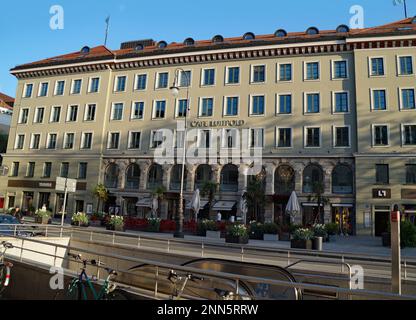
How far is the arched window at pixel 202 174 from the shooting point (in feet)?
125

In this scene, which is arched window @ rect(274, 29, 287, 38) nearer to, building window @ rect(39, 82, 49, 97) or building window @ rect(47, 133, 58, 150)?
building window @ rect(47, 133, 58, 150)

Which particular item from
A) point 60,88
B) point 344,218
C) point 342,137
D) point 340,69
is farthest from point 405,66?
point 60,88

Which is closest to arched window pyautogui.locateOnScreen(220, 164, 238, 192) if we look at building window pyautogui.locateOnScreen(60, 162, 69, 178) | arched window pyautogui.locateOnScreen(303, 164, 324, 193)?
arched window pyautogui.locateOnScreen(303, 164, 324, 193)

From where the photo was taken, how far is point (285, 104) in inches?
1439

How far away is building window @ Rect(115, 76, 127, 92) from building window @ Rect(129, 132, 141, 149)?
20.9 feet

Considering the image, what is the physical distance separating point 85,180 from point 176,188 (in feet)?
41.1

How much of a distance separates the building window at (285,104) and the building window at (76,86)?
27273 mm

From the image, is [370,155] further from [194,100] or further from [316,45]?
[194,100]

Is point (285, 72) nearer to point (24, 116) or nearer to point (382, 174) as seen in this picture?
point (382, 174)

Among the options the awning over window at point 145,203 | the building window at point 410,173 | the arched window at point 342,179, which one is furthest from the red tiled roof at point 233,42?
the awning over window at point 145,203

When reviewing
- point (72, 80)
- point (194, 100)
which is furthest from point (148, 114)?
point (72, 80)

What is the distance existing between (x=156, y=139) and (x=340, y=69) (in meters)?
22.1

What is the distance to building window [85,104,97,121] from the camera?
145ft

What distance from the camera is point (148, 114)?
137 feet
